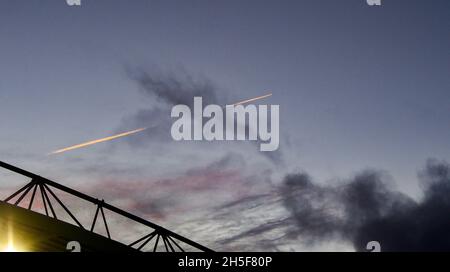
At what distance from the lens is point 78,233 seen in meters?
10.9

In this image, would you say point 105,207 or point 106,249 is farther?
point 105,207

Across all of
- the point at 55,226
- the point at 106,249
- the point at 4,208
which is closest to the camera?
the point at 4,208
